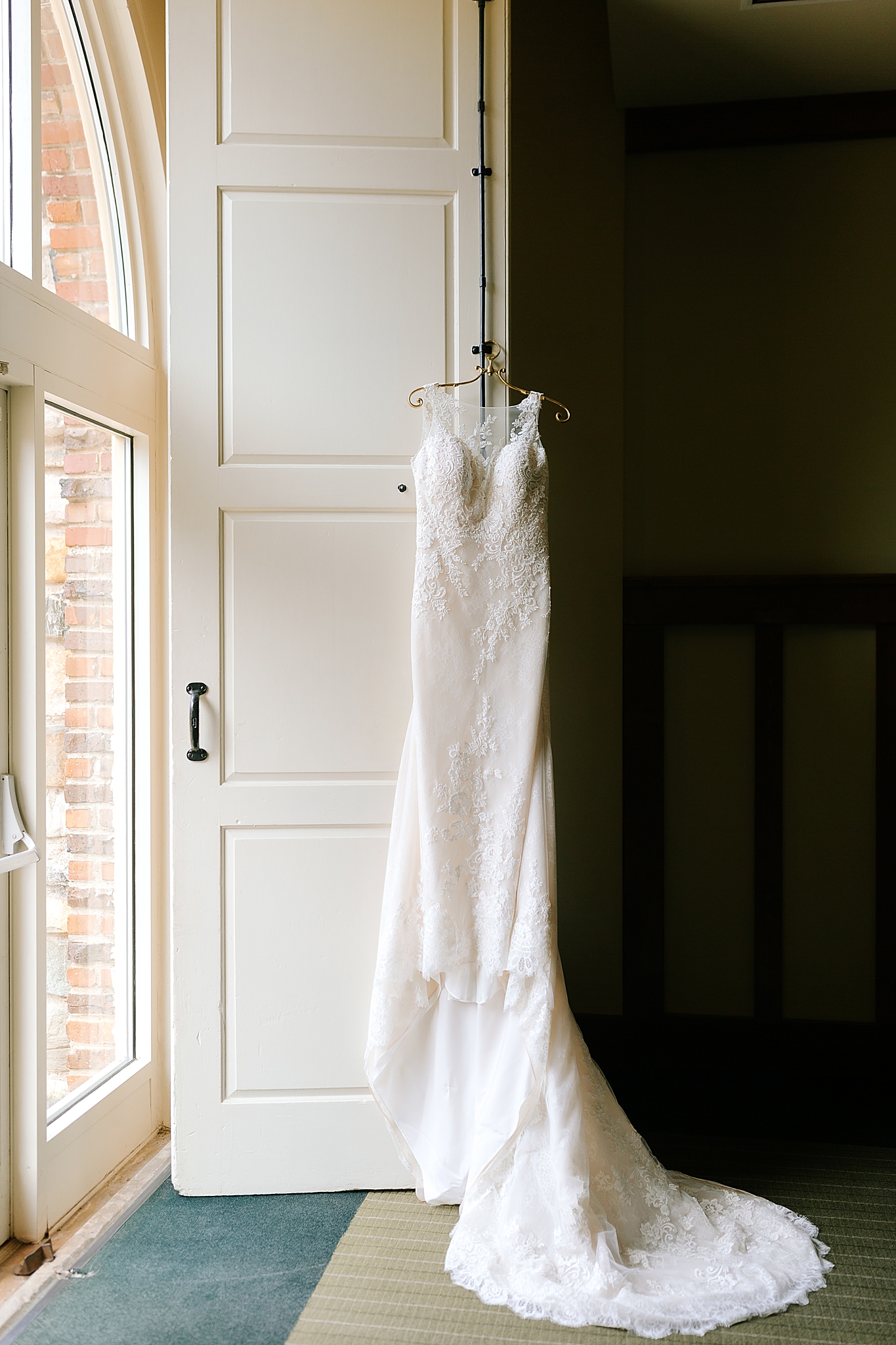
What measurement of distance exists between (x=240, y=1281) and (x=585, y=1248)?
71cm

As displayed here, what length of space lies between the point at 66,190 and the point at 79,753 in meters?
1.38

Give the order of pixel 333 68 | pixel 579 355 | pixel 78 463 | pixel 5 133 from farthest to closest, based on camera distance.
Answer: pixel 579 355
pixel 78 463
pixel 333 68
pixel 5 133

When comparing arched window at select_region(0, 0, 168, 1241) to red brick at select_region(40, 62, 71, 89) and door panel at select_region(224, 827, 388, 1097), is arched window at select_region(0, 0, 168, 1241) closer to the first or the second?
red brick at select_region(40, 62, 71, 89)

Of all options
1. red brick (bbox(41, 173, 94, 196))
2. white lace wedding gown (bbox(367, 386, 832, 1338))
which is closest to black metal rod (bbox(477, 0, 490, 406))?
white lace wedding gown (bbox(367, 386, 832, 1338))

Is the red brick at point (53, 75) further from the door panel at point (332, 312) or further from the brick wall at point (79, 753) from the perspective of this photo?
the brick wall at point (79, 753)

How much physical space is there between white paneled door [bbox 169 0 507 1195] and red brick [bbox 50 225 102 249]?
29 cm

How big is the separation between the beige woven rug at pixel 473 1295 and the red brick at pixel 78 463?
1.88m

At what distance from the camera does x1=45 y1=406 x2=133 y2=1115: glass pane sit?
7.50 ft

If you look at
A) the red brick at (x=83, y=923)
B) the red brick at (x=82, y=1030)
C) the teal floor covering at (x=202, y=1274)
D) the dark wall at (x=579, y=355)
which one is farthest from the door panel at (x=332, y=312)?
the teal floor covering at (x=202, y=1274)

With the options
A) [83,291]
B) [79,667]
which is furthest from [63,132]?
[79,667]

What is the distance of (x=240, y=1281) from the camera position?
76.7 inches

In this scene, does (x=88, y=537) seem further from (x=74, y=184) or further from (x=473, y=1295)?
(x=473, y=1295)

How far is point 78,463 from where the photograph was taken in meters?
2.37

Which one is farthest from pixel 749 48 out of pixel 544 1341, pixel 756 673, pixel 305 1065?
pixel 544 1341
